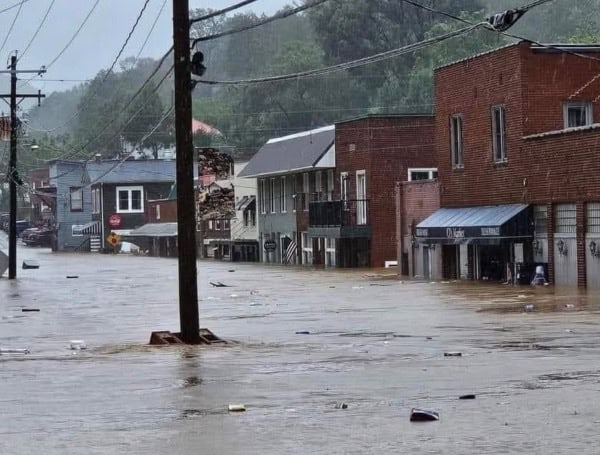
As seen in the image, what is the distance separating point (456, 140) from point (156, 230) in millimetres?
64602

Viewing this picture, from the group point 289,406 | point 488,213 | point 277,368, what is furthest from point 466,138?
point 289,406

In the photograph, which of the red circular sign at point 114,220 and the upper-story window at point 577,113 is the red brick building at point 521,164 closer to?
the upper-story window at point 577,113

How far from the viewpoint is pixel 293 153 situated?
3034 inches

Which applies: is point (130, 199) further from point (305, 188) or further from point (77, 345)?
point (77, 345)

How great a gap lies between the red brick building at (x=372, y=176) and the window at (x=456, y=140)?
1473 centimetres

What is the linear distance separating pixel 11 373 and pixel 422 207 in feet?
124

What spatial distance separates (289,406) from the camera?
A: 14016 mm

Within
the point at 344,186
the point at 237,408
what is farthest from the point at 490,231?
the point at 237,408

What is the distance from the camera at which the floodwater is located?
11656 millimetres

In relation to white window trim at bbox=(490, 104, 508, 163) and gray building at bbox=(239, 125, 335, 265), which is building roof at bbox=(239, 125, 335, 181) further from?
white window trim at bbox=(490, 104, 508, 163)

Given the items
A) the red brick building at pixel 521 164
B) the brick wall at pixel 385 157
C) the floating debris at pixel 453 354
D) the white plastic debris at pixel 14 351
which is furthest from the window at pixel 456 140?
the floating debris at pixel 453 354

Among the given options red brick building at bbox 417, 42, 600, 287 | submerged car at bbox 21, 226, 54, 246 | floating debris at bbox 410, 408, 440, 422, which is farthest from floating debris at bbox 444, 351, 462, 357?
submerged car at bbox 21, 226, 54, 246

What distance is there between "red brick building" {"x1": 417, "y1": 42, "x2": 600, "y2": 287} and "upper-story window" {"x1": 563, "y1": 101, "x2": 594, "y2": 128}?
33mm

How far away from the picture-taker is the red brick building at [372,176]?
65.1 metres
